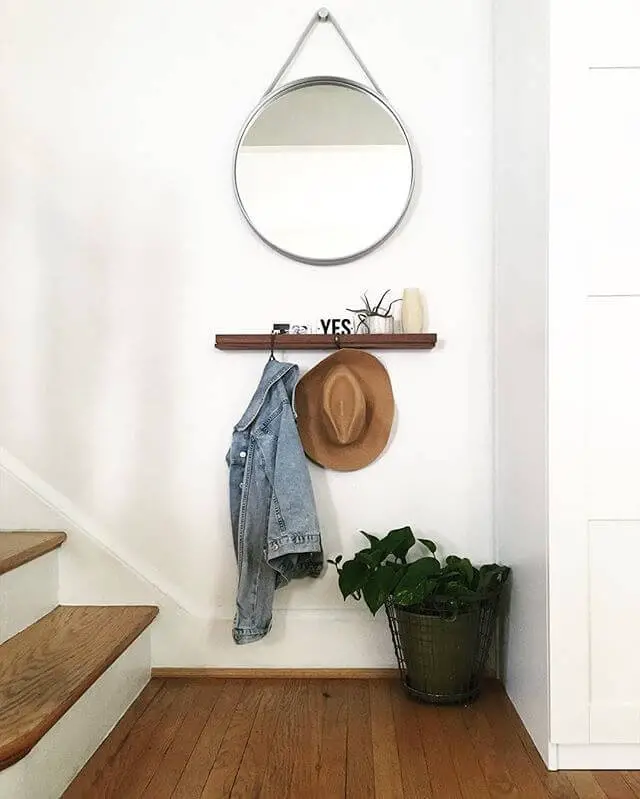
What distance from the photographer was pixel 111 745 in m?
1.80

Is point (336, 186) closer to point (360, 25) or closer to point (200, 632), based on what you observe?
point (360, 25)

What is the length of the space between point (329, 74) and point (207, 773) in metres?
1.88

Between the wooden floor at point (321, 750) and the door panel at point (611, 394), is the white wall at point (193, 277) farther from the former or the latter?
the door panel at point (611, 394)

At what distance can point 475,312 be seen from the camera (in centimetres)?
229

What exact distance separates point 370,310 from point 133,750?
1.28m

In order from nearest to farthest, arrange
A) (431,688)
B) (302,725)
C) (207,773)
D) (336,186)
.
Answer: (207,773) → (302,725) → (431,688) → (336,186)

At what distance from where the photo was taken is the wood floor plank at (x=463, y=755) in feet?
5.22

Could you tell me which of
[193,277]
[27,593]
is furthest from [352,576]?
[193,277]

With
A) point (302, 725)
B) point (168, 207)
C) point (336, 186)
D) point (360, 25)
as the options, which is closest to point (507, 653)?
point (302, 725)

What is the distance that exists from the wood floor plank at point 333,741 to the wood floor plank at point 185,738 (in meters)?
0.29

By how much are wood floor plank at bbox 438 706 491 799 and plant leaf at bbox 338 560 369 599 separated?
1.23 feet

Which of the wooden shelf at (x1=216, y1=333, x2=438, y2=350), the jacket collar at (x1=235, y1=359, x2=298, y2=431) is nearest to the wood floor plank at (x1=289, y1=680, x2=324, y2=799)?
the jacket collar at (x1=235, y1=359, x2=298, y2=431)

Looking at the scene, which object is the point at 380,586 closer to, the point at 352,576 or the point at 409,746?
the point at 352,576

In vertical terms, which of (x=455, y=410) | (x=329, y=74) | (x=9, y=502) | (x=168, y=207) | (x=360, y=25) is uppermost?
(x=360, y=25)
